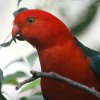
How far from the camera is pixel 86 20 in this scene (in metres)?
2.88

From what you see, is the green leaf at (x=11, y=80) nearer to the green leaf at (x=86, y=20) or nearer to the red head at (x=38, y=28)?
the red head at (x=38, y=28)

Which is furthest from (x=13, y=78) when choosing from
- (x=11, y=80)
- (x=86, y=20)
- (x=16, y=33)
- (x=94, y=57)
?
(x=86, y=20)

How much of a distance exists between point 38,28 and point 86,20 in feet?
1.34

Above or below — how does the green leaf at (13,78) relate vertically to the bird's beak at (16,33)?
below

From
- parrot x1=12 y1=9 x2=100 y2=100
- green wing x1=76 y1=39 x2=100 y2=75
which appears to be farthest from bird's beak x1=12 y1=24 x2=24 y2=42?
green wing x1=76 y1=39 x2=100 y2=75

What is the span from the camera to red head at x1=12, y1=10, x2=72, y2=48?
2.57 meters

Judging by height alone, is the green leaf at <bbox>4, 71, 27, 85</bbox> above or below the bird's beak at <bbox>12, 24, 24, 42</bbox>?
below

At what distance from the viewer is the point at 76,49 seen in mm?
2580

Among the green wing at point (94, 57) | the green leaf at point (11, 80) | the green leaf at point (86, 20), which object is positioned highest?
the green leaf at point (86, 20)

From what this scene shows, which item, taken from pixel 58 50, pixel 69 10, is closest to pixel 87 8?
pixel 69 10

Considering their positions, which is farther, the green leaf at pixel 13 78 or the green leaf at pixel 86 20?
the green leaf at pixel 86 20

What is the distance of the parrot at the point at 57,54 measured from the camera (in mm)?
2479

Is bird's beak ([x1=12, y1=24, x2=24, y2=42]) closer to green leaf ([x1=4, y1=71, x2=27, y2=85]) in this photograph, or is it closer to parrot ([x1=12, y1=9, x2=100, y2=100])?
parrot ([x1=12, y1=9, x2=100, y2=100])

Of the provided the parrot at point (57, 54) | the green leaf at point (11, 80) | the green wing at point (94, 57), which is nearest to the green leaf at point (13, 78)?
the green leaf at point (11, 80)
